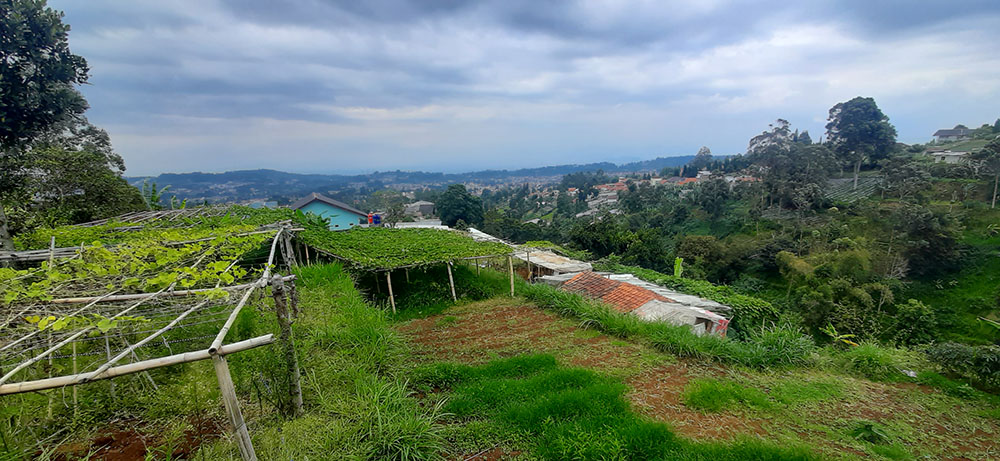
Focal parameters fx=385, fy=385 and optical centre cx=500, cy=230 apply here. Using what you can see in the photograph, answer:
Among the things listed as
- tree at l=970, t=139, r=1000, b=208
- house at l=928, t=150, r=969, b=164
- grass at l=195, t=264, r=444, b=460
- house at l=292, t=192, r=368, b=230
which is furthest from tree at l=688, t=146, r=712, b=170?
grass at l=195, t=264, r=444, b=460

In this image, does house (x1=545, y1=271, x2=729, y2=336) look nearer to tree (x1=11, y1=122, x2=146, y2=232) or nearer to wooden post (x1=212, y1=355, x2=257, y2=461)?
wooden post (x1=212, y1=355, x2=257, y2=461)

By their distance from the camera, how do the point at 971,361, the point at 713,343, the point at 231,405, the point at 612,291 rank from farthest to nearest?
the point at 612,291
the point at 713,343
the point at 971,361
the point at 231,405

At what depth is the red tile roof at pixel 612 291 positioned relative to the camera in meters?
9.54

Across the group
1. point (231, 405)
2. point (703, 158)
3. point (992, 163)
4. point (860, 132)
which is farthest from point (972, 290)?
point (703, 158)

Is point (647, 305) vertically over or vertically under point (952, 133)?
under

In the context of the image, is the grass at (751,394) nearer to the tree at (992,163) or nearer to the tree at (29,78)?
the tree at (29,78)

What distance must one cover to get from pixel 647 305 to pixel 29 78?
15.6m

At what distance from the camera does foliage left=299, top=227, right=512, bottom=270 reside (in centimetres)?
874

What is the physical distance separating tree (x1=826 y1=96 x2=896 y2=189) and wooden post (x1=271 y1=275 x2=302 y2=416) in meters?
45.5

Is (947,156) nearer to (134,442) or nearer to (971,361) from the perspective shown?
(971,361)

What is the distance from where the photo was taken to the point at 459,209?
4200 cm

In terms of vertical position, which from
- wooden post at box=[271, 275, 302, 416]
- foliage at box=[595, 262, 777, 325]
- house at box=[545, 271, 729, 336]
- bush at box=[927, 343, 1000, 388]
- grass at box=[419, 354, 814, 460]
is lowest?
foliage at box=[595, 262, 777, 325]

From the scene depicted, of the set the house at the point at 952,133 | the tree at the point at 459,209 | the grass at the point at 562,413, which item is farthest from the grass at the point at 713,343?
the house at the point at 952,133

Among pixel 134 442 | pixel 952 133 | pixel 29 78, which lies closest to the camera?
pixel 134 442
